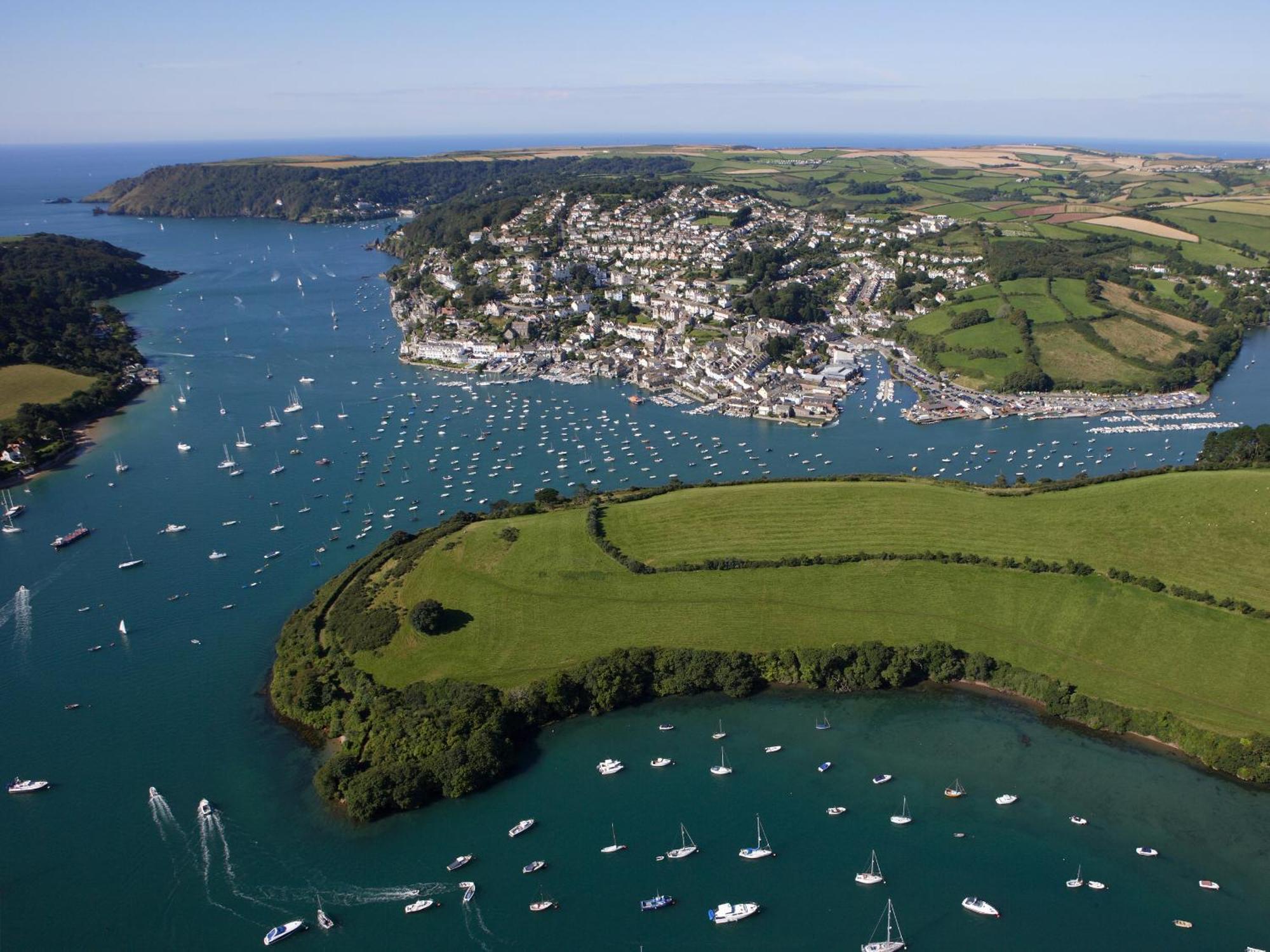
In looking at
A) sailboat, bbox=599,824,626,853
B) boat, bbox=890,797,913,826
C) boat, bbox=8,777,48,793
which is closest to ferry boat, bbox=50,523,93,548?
boat, bbox=8,777,48,793

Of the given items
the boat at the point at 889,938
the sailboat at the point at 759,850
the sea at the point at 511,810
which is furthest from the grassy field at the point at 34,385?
the boat at the point at 889,938

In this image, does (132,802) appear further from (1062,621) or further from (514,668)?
(1062,621)

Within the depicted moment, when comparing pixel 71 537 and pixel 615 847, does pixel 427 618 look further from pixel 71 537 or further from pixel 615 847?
pixel 71 537

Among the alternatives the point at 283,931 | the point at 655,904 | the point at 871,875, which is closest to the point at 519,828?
the point at 655,904

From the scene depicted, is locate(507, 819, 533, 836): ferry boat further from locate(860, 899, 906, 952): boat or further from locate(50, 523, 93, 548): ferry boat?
locate(50, 523, 93, 548): ferry boat

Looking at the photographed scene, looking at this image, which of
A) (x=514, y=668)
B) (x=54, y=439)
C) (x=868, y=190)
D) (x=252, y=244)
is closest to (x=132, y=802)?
(x=514, y=668)

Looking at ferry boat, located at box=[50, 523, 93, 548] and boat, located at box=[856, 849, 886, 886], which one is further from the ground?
ferry boat, located at box=[50, 523, 93, 548]

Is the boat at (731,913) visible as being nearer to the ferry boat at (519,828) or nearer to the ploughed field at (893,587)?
the ferry boat at (519,828)
